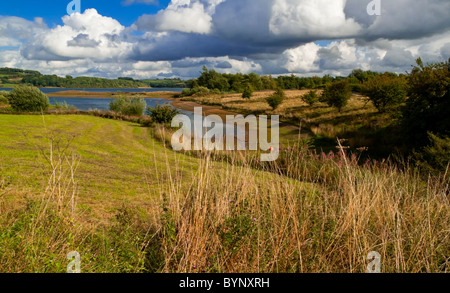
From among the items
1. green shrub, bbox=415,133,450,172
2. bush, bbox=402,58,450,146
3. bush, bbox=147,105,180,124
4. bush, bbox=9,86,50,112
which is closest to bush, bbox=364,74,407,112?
bush, bbox=402,58,450,146

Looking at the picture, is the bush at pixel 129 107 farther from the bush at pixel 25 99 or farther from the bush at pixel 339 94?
the bush at pixel 339 94

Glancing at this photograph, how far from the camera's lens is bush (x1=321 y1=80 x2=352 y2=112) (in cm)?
3097

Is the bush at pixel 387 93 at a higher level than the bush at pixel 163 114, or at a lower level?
higher

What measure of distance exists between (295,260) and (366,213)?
42.1 inches

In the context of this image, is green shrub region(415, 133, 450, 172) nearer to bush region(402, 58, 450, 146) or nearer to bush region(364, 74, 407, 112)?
bush region(402, 58, 450, 146)

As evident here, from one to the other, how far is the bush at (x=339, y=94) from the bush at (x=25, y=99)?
28.8 meters

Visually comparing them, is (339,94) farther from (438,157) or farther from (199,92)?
(199,92)

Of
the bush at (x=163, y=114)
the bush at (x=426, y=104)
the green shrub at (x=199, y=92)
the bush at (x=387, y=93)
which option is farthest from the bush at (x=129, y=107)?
the green shrub at (x=199, y=92)

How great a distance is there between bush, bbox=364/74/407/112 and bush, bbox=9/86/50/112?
2973 centimetres

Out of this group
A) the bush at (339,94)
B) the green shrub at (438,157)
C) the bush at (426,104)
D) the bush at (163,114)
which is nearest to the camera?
the green shrub at (438,157)

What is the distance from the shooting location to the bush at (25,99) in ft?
84.0

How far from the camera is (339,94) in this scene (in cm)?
3081

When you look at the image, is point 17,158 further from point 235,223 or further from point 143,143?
point 235,223

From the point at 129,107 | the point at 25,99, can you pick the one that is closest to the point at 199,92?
the point at 129,107
